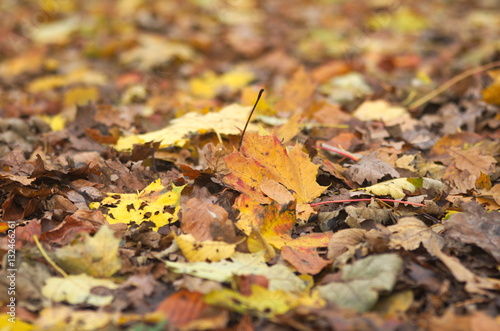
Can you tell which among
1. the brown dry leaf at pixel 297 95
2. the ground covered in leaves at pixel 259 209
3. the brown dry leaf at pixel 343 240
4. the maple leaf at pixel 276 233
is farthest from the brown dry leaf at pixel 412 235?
the brown dry leaf at pixel 297 95

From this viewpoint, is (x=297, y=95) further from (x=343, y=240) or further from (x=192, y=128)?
(x=343, y=240)

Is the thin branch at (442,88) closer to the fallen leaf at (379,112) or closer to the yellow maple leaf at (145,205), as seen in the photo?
the fallen leaf at (379,112)

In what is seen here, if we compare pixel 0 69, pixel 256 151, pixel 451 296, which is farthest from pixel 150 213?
pixel 0 69

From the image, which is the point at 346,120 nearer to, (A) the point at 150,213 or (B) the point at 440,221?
(B) the point at 440,221

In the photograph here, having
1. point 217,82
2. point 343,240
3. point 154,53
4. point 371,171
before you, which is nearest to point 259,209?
point 343,240

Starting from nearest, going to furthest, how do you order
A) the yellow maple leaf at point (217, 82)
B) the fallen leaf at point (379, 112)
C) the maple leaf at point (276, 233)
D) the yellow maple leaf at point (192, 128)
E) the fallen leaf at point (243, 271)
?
1. the fallen leaf at point (243, 271)
2. the maple leaf at point (276, 233)
3. the yellow maple leaf at point (192, 128)
4. the fallen leaf at point (379, 112)
5. the yellow maple leaf at point (217, 82)
